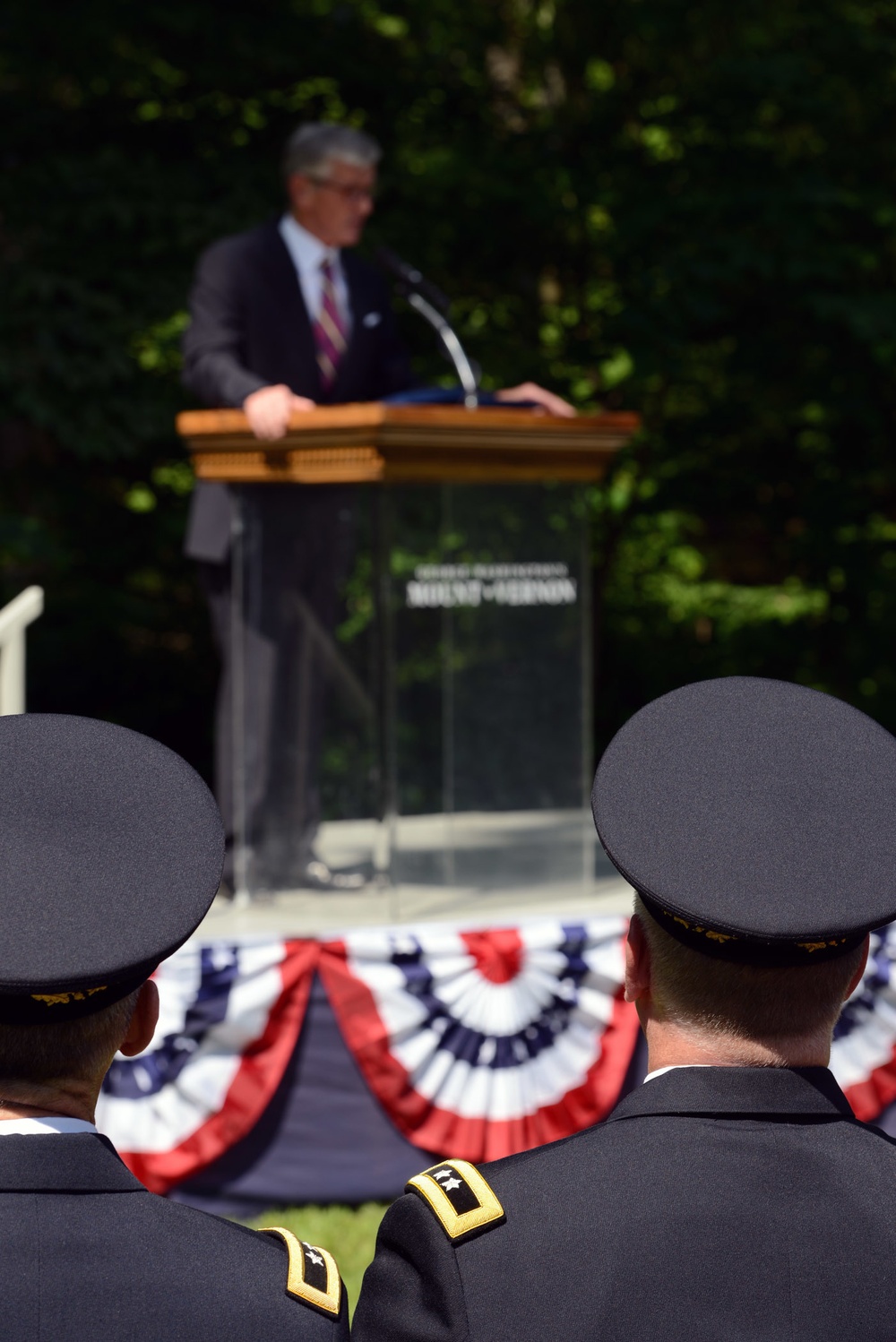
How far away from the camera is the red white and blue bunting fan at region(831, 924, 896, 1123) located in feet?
11.7

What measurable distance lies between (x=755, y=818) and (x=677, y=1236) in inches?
13.4

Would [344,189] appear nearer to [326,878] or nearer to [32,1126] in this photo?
[326,878]

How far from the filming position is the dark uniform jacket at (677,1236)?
1.20m

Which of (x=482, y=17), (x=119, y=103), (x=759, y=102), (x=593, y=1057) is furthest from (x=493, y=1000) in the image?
(x=482, y=17)

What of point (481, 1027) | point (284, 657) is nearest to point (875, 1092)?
point (481, 1027)

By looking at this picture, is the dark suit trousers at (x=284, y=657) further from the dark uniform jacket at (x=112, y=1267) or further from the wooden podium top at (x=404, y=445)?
the dark uniform jacket at (x=112, y=1267)

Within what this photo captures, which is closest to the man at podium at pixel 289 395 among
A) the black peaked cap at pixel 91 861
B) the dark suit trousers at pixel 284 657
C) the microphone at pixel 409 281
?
the dark suit trousers at pixel 284 657

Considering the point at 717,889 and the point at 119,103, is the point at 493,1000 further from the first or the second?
the point at 119,103

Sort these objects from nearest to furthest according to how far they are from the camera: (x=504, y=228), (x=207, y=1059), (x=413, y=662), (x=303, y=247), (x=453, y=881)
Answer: (x=207, y=1059) < (x=413, y=662) < (x=453, y=881) < (x=303, y=247) < (x=504, y=228)

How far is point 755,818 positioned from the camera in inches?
51.5

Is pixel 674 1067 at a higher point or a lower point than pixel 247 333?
lower

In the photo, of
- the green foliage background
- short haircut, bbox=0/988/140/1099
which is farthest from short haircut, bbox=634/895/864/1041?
the green foliage background

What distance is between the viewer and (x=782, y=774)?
4.39ft

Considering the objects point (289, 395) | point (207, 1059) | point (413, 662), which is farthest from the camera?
point (413, 662)
